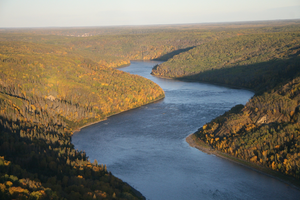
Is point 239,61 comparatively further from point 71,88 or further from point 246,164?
point 246,164

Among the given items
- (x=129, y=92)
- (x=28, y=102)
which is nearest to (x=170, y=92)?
(x=129, y=92)

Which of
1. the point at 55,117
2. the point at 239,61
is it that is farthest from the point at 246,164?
the point at 239,61

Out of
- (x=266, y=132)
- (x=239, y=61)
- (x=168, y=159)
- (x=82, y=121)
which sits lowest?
(x=168, y=159)

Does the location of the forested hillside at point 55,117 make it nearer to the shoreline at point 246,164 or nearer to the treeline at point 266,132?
the shoreline at point 246,164

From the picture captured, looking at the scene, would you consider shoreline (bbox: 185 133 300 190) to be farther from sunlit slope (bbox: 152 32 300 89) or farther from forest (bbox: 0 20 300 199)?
sunlit slope (bbox: 152 32 300 89)

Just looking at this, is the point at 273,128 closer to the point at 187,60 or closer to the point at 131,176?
the point at 131,176

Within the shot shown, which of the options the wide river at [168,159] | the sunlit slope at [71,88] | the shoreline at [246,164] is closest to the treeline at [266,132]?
the shoreline at [246,164]
